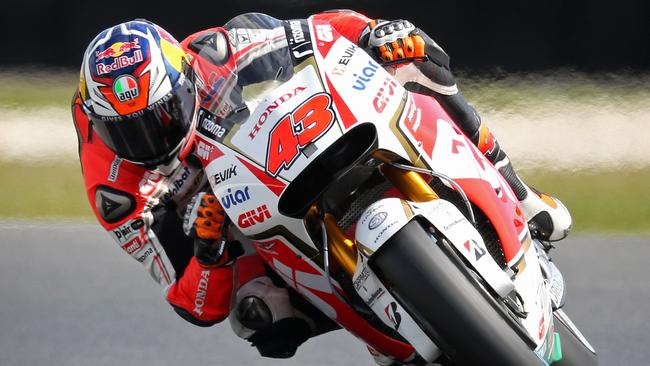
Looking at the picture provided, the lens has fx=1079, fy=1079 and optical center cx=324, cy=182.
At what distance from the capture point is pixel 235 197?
9.82 feet

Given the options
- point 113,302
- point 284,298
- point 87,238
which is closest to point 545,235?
point 284,298

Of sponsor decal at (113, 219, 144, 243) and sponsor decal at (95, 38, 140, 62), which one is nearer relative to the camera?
sponsor decal at (95, 38, 140, 62)

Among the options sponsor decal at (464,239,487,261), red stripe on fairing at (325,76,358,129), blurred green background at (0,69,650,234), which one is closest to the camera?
sponsor decal at (464,239,487,261)

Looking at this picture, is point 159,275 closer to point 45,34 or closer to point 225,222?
point 225,222

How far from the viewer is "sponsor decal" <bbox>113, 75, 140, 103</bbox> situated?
131 inches

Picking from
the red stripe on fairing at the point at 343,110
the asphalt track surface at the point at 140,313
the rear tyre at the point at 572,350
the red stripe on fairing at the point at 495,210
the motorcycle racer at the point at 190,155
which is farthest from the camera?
the asphalt track surface at the point at 140,313

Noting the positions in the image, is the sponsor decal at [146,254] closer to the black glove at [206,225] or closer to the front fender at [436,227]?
the black glove at [206,225]

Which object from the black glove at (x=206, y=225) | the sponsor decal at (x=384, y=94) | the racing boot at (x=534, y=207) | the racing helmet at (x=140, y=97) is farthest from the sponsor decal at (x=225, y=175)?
the racing boot at (x=534, y=207)

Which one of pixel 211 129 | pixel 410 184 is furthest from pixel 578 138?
pixel 211 129

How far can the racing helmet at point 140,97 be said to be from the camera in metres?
3.34

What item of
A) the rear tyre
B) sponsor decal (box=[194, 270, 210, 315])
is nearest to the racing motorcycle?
the rear tyre

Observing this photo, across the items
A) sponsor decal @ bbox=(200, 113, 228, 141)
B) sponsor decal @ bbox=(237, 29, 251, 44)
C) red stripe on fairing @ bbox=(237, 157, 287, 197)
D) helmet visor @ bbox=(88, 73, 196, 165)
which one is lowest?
helmet visor @ bbox=(88, 73, 196, 165)

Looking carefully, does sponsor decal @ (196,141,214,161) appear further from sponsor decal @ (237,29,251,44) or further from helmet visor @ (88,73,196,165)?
sponsor decal @ (237,29,251,44)

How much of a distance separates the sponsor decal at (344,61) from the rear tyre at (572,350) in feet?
4.09
